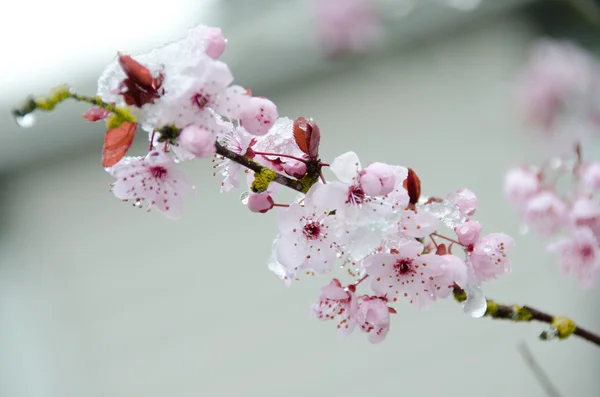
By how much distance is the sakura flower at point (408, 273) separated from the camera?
0.70 metres

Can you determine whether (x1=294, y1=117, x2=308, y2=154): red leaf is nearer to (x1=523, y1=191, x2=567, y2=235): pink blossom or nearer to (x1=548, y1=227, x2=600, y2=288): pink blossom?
(x1=548, y1=227, x2=600, y2=288): pink blossom

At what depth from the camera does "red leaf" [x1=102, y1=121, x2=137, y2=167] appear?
26.1 inches

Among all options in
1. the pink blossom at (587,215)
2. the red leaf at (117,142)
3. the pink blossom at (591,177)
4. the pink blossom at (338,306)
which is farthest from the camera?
the pink blossom at (591,177)

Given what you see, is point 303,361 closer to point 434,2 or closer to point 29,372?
point 29,372

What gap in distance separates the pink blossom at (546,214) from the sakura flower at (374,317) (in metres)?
0.79

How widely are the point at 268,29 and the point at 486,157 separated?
1.43 metres

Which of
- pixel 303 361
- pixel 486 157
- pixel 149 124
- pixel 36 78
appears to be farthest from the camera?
pixel 486 157

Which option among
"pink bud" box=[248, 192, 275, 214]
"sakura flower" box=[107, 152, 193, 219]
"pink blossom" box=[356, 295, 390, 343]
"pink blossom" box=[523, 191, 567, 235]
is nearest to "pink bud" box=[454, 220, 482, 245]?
"pink blossom" box=[356, 295, 390, 343]

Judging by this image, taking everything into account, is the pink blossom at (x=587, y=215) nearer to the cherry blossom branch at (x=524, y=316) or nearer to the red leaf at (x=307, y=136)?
the cherry blossom branch at (x=524, y=316)

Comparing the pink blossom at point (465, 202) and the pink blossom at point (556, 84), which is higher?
the pink blossom at point (556, 84)

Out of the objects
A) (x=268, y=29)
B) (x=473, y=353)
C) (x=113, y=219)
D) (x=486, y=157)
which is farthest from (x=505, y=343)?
(x=113, y=219)

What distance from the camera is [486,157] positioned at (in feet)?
11.1

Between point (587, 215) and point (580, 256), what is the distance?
0.59 ft

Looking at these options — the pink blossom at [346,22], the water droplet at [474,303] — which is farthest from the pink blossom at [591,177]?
the pink blossom at [346,22]
